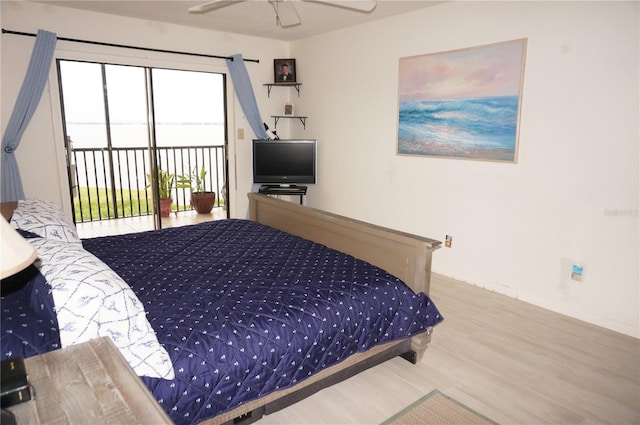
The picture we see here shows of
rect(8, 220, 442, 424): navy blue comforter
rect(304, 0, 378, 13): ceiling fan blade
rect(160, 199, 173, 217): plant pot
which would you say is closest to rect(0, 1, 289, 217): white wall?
rect(160, 199, 173, 217): plant pot

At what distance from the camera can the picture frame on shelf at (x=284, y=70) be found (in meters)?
5.38

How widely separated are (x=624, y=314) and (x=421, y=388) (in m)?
1.71

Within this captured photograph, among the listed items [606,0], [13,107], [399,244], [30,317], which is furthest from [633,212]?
[13,107]

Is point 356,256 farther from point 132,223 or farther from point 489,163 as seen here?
point 132,223

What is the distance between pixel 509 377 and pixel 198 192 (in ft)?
16.5

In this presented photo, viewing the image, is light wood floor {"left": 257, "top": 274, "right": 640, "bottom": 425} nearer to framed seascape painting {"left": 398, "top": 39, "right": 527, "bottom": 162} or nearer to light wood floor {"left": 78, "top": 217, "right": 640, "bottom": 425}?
light wood floor {"left": 78, "top": 217, "right": 640, "bottom": 425}

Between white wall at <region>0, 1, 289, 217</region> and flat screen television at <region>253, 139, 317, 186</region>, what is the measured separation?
0.77 meters

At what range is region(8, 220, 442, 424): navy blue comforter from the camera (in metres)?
1.65

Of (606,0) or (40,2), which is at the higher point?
(40,2)

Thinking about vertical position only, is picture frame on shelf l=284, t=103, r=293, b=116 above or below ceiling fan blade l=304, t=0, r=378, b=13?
below

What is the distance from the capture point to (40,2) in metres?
3.88

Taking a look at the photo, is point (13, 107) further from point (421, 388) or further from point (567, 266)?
point (567, 266)

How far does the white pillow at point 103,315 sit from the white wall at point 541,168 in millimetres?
2937

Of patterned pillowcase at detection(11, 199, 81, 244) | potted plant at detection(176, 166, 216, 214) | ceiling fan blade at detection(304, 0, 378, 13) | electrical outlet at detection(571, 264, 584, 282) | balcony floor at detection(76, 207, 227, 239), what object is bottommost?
balcony floor at detection(76, 207, 227, 239)
